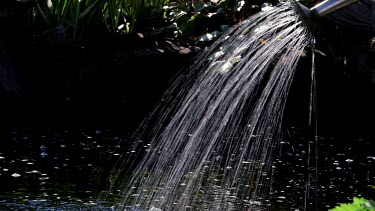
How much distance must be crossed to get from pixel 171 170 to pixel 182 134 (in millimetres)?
624

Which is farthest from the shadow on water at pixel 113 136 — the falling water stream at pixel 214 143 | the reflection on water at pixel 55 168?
the falling water stream at pixel 214 143

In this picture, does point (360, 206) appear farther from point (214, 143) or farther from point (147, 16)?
point (147, 16)

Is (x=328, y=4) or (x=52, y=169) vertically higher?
(x=328, y=4)

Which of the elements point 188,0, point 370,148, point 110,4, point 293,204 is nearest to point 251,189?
point 293,204

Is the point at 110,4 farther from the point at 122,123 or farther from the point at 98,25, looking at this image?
the point at 122,123

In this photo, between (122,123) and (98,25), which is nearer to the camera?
(122,123)

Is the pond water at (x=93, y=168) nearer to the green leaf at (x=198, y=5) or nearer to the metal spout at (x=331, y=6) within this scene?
the green leaf at (x=198, y=5)

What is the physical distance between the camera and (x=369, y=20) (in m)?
2.67

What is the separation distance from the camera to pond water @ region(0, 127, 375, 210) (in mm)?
4246

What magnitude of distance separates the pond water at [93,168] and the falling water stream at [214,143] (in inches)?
4.3

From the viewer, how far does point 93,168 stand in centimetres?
492

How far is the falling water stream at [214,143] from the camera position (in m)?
4.20

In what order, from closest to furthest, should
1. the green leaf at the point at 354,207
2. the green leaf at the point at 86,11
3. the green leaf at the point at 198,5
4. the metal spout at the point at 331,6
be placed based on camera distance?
the green leaf at the point at 354,207
the metal spout at the point at 331,6
the green leaf at the point at 86,11
the green leaf at the point at 198,5

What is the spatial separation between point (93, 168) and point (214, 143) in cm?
114
